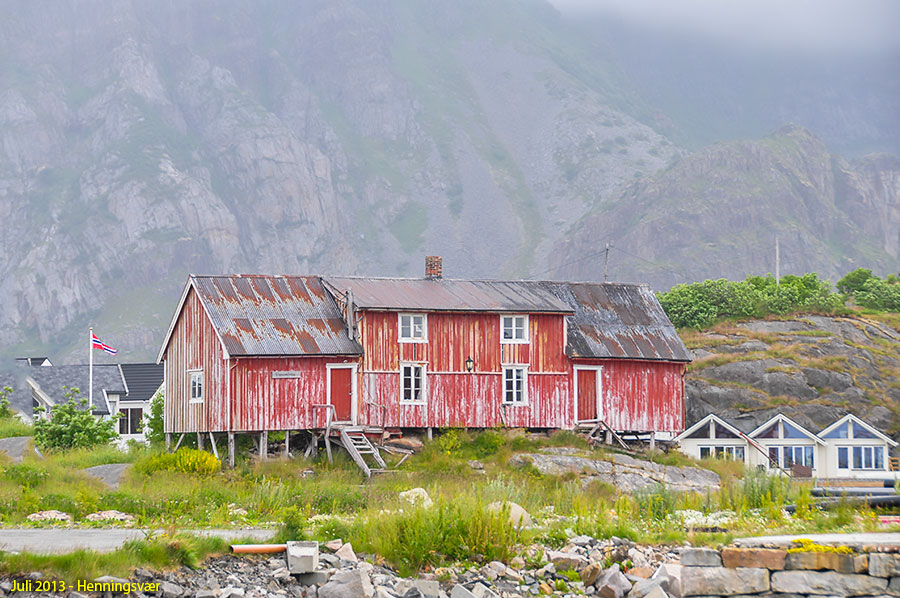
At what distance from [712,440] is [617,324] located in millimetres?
9341

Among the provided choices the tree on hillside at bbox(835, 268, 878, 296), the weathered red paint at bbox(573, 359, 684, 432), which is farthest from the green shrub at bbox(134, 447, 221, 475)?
the tree on hillside at bbox(835, 268, 878, 296)

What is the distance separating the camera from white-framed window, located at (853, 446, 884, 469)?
189 ft

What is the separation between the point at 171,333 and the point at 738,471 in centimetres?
2337

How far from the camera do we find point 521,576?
2103 centimetres

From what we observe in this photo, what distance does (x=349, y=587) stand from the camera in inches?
752

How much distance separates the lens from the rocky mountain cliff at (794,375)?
66.1m

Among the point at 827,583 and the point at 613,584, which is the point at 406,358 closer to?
the point at 613,584

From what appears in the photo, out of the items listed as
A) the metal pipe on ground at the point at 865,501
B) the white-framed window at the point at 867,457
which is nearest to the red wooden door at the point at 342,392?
the metal pipe on ground at the point at 865,501

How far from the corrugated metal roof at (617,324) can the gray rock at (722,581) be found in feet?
105

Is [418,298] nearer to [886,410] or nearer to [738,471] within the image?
[738,471]

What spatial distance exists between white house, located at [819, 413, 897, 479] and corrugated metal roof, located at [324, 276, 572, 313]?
17118mm

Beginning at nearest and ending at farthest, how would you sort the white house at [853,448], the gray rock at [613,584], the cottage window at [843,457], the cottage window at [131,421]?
the gray rock at [613,584], the white house at [853,448], the cottage window at [843,457], the cottage window at [131,421]

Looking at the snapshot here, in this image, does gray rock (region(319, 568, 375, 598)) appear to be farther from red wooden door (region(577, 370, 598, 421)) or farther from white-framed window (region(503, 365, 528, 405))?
red wooden door (region(577, 370, 598, 421))

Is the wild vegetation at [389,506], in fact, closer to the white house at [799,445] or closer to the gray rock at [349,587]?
the gray rock at [349,587]
